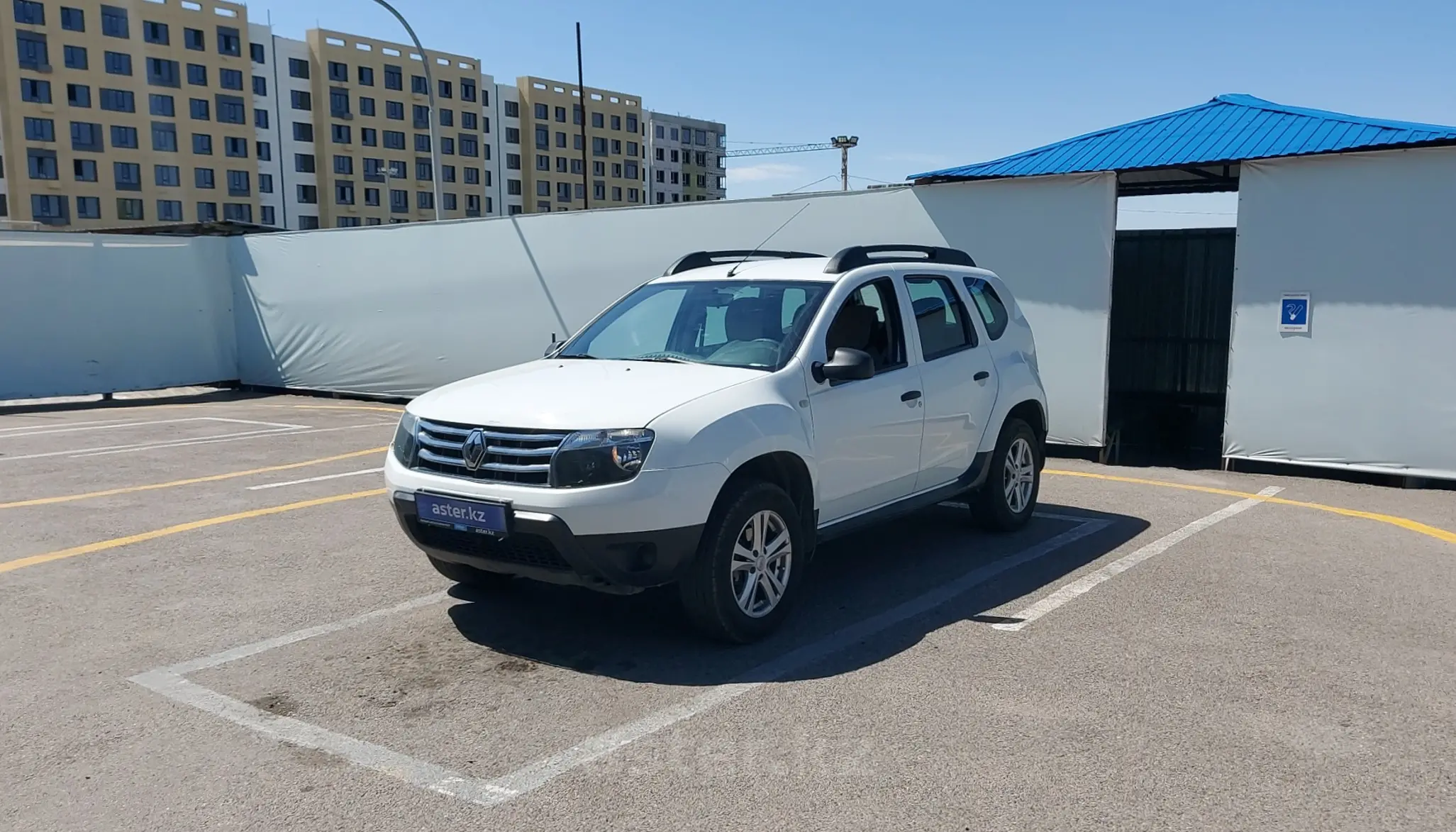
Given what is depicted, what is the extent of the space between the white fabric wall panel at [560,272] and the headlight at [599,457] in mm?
7300

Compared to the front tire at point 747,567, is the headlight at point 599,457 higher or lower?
higher

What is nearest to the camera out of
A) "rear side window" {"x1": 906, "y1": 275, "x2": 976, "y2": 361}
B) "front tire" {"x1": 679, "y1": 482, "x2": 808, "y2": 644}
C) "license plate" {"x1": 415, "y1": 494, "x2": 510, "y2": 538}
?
"license plate" {"x1": 415, "y1": 494, "x2": 510, "y2": 538}

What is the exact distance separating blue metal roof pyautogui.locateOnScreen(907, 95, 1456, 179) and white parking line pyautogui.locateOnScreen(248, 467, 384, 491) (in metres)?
6.26

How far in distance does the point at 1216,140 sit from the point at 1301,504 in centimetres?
383

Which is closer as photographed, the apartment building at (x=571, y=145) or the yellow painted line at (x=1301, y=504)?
the yellow painted line at (x=1301, y=504)

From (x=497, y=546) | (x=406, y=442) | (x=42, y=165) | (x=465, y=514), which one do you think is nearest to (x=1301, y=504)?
(x=497, y=546)

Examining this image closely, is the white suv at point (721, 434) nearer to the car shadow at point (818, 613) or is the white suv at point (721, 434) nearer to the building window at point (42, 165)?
the car shadow at point (818, 613)

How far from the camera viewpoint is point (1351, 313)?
9398 mm

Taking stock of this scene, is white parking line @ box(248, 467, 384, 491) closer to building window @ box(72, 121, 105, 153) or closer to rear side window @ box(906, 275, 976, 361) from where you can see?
rear side window @ box(906, 275, 976, 361)

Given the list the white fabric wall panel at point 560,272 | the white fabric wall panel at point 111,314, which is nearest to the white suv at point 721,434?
the white fabric wall panel at point 560,272

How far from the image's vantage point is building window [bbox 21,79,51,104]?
69.8m

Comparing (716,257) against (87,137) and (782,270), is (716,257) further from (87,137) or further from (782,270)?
(87,137)

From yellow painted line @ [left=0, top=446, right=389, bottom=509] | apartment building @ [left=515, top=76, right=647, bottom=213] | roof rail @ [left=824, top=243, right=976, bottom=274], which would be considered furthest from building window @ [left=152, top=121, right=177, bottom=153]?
roof rail @ [left=824, top=243, right=976, bottom=274]

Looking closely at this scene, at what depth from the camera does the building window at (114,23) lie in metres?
73.1
